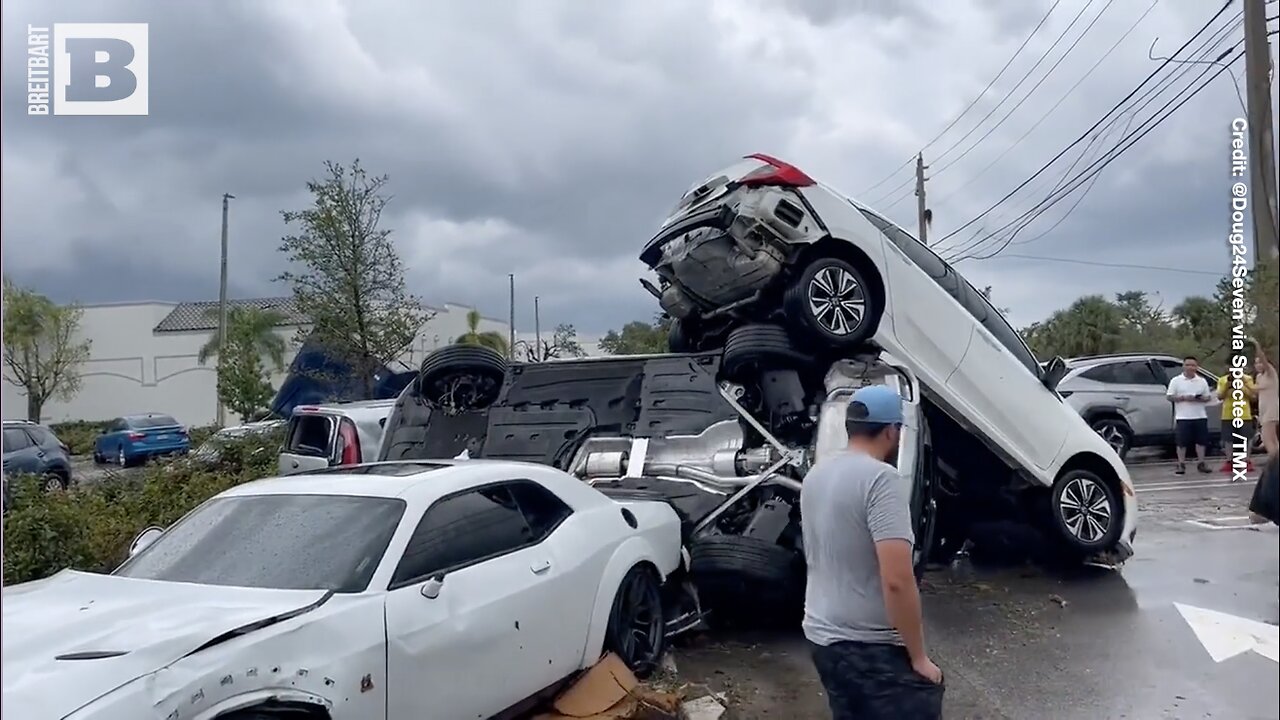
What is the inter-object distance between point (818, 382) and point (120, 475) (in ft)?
25.1

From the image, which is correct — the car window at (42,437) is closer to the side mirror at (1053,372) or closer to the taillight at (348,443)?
the taillight at (348,443)

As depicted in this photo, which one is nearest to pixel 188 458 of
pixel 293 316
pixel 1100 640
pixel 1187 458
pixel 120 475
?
pixel 120 475

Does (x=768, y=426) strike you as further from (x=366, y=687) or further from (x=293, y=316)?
(x=293, y=316)

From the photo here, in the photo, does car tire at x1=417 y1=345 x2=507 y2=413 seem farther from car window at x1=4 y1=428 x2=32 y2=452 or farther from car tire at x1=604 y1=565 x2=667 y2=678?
car window at x1=4 y1=428 x2=32 y2=452

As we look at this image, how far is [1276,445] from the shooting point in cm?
152

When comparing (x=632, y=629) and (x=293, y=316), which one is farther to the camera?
(x=293, y=316)

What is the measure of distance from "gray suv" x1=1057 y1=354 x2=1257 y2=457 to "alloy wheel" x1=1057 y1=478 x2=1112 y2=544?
6804 mm

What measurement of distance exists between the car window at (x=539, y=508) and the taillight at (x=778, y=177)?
3156 mm

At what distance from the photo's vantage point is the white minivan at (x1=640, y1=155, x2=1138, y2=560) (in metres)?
7.44

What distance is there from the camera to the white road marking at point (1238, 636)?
1.40 metres

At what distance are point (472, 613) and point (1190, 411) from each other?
1028cm

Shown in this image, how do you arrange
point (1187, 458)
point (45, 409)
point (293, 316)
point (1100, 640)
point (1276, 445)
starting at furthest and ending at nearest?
point (45, 409)
point (293, 316)
point (1187, 458)
point (1100, 640)
point (1276, 445)

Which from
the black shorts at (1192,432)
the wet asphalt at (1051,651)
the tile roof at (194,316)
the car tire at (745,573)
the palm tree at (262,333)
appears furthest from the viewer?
the tile roof at (194,316)

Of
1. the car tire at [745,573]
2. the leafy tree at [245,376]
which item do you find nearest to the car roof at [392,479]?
the car tire at [745,573]
